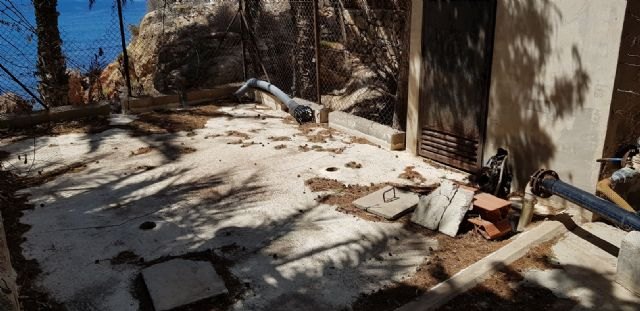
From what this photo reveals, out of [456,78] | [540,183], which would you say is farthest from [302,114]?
[540,183]

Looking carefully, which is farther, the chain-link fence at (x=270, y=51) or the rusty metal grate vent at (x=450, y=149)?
the chain-link fence at (x=270, y=51)

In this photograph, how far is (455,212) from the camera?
4.90 meters

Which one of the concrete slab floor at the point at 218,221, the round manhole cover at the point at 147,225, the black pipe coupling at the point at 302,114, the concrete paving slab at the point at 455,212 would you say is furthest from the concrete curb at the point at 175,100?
the concrete paving slab at the point at 455,212

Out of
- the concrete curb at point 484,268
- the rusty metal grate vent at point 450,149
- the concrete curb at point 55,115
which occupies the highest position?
the concrete curb at point 55,115

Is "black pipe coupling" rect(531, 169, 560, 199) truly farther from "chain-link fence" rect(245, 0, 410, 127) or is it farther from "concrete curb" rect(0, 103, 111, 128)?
"concrete curb" rect(0, 103, 111, 128)

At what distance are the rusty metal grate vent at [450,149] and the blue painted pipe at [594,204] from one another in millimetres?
1447

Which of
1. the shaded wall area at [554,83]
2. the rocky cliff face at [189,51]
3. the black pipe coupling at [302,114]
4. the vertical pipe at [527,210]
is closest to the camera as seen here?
the shaded wall area at [554,83]

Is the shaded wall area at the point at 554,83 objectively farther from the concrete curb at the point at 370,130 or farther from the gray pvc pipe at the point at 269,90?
the gray pvc pipe at the point at 269,90

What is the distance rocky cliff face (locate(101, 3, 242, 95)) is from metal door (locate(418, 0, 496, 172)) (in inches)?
264

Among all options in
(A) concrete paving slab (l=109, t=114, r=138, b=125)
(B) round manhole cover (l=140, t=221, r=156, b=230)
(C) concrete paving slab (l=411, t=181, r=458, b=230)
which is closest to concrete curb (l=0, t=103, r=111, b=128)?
(A) concrete paving slab (l=109, t=114, r=138, b=125)

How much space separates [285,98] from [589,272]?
247 inches

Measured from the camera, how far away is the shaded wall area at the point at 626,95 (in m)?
4.59

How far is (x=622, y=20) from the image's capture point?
4.51 m

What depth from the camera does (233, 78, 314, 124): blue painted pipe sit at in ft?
29.0
